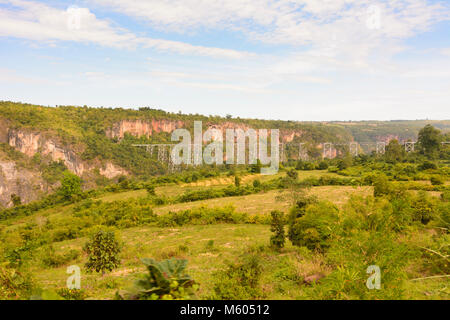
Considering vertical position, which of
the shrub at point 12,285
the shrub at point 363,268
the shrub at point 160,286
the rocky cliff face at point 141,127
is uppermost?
the rocky cliff face at point 141,127

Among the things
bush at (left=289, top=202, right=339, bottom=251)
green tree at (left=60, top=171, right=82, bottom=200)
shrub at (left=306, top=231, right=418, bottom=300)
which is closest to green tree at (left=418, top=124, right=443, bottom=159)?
bush at (left=289, top=202, right=339, bottom=251)

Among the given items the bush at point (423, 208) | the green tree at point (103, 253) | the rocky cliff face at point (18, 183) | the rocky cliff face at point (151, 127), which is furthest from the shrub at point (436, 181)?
the rocky cliff face at point (151, 127)

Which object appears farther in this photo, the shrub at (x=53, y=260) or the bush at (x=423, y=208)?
the shrub at (x=53, y=260)

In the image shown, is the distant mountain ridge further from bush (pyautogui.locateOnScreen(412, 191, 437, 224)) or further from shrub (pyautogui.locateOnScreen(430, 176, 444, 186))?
bush (pyautogui.locateOnScreen(412, 191, 437, 224))

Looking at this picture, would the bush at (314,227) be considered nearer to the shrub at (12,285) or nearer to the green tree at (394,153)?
the shrub at (12,285)

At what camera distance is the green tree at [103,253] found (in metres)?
13.6

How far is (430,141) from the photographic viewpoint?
224 feet

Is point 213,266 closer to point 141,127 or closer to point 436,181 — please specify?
point 436,181

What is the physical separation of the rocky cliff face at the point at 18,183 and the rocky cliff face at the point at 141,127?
37.2 meters

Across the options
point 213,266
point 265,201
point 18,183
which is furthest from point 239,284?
point 18,183

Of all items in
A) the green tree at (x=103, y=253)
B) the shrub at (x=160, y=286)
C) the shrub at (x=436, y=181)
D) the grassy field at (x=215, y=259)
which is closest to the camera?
the shrub at (x=160, y=286)

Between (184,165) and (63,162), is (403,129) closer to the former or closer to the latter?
(184,165)

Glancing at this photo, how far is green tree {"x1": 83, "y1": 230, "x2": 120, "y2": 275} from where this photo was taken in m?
13.6

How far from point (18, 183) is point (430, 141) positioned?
107135 millimetres
